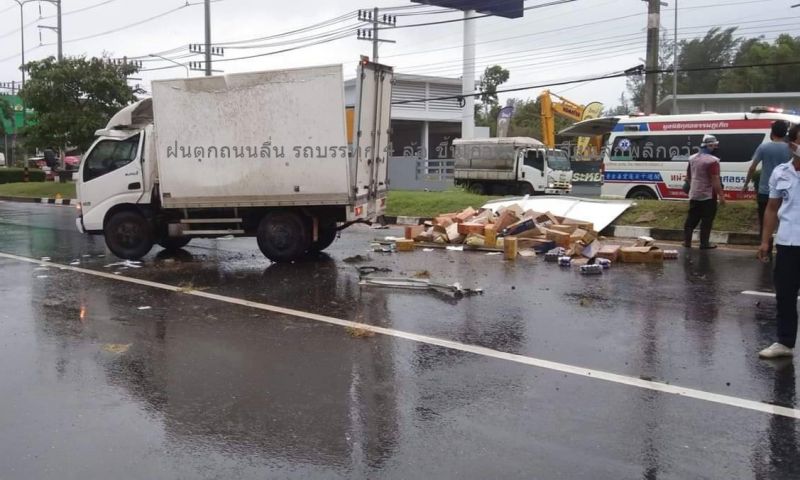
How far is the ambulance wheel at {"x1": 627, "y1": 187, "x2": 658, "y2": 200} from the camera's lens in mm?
16500

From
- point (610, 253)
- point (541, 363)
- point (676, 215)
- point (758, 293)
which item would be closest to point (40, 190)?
point (676, 215)

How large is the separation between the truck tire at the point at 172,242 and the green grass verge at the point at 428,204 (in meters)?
7.16

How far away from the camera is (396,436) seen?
4.16 metres

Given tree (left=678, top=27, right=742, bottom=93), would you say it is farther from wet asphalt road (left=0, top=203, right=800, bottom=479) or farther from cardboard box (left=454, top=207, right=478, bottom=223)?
wet asphalt road (left=0, top=203, right=800, bottom=479)

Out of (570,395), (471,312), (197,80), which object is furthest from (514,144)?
(570,395)

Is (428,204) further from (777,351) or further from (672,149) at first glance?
(777,351)

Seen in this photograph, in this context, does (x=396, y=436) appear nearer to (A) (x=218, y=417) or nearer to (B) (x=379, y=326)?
(A) (x=218, y=417)

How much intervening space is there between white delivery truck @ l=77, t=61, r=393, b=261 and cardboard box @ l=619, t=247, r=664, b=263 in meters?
4.04

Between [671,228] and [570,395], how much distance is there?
31.0 feet

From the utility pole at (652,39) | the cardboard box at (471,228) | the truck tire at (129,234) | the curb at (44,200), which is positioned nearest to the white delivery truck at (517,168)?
the utility pole at (652,39)

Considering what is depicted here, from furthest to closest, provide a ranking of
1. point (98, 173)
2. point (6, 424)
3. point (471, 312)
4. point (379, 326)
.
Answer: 1. point (98, 173)
2. point (471, 312)
3. point (379, 326)
4. point (6, 424)

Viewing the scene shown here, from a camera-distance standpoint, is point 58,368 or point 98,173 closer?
point 58,368

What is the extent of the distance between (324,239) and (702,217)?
6341mm

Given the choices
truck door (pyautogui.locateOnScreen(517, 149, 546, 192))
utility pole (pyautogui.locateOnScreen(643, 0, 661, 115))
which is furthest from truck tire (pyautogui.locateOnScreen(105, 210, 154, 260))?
truck door (pyautogui.locateOnScreen(517, 149, 546, 192))
